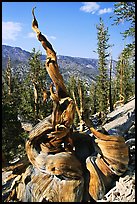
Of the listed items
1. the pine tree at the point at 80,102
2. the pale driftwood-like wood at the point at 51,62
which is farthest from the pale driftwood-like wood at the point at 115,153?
the pale driftwood-like wood at the point at 51,62

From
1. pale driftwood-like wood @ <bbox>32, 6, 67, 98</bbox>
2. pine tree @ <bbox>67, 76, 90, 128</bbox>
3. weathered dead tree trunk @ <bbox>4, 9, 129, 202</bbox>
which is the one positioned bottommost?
weathered dead tree trunk @ <bbox>4, 9, 129, 202</bbox>

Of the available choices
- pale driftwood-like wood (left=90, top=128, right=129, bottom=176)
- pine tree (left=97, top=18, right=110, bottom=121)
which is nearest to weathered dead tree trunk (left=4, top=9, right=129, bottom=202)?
pale driftwood-like wood (left=90, top=128, right=129, bottom=176)

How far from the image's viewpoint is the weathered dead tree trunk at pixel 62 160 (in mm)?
6184

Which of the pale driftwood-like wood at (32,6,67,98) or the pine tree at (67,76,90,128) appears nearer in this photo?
the pale driftwood-like wood at (32,6,67,98)

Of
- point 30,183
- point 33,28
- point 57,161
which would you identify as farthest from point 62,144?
point 33,28

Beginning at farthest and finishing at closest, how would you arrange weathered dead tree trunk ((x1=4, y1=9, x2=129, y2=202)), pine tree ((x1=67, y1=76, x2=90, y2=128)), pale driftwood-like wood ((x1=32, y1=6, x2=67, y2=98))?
pine tree ((x1=67, y1=76, x2=90, y2=128)) < pale driftwood-like wood ((x1=32, y1=6, x2=67, y2=98)) < weathered dead tree trunk ((x1=4, y1=9, x2=129, y2=202))

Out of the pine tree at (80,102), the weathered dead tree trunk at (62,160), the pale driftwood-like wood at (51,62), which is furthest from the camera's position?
the pine tree at (80,102)

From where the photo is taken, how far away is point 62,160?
6.19 metres

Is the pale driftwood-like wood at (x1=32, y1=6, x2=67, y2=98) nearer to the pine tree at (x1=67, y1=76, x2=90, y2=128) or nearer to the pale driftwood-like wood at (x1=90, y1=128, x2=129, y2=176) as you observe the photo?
the pine tree at (x1=67, y1=76, x2=90, y2=128)

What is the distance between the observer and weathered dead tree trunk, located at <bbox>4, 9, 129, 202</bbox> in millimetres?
6184

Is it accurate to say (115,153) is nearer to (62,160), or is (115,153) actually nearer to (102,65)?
(62,160)

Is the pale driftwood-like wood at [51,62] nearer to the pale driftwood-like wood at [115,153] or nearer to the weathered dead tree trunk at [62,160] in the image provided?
the weathered dead tree trunk at [62,160]

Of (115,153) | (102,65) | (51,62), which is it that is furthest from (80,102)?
(102,65)

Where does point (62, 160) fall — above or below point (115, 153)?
below
